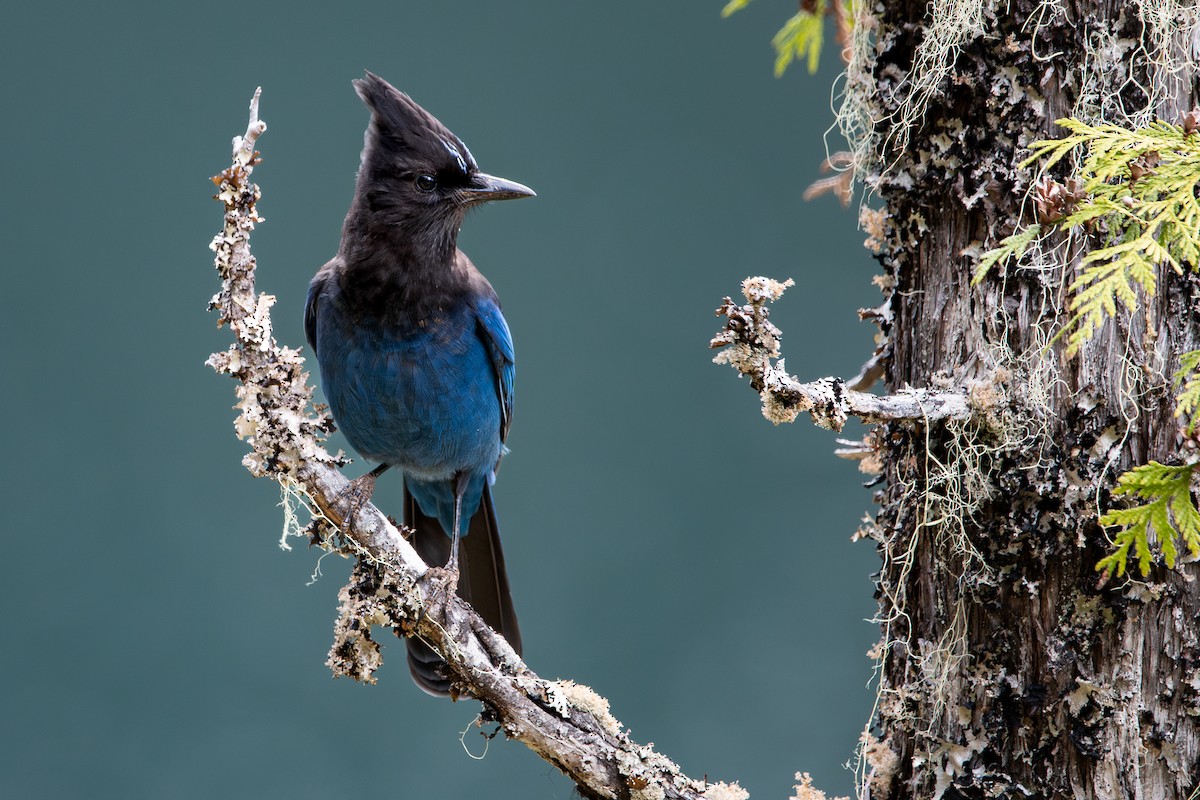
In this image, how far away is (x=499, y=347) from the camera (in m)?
2.75

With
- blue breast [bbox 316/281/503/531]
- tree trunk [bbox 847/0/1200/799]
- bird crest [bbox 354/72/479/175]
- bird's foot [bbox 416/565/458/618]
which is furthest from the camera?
blue breast [bbox 316/281/503/531]

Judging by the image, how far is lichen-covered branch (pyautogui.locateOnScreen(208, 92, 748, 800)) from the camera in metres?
1.98

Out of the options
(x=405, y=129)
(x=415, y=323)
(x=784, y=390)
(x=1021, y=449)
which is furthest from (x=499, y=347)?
(x=1021, y=449)

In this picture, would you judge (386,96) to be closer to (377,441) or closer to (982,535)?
(377,441)

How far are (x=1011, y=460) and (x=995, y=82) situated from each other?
0.64 m

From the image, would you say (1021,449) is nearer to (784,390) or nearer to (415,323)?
(784,390)

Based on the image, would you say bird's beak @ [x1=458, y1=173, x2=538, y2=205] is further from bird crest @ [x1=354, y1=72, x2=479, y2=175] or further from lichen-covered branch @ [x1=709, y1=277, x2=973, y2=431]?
lichen-covered branch @ [x1=709, y1=277, x2=973, y2=431]

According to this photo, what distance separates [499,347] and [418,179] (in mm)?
437

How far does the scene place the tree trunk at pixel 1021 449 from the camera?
6.22 ft

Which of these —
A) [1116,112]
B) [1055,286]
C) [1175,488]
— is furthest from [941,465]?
[1116,112]

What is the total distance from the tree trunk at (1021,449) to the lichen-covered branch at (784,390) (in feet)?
0.21

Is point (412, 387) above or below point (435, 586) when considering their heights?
above

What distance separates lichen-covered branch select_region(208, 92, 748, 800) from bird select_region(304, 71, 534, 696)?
288mm

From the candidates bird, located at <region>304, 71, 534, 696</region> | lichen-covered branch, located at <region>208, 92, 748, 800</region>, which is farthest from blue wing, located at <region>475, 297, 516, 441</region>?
lichen-covered branch, located at <region>208, 92, 748, 800</region>
